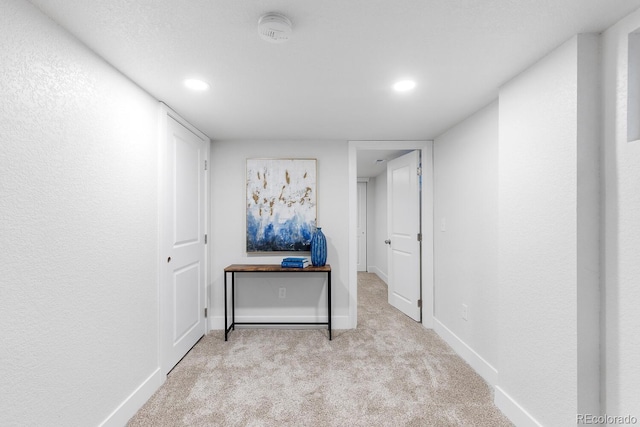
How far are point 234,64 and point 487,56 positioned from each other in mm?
1387

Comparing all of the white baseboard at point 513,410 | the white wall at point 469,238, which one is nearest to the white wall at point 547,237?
the white baseboard at point 513,410

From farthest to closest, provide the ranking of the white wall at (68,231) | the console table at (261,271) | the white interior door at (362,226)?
the white interior door at (362,226), the console table at (261,271), the white wall at (68,231)

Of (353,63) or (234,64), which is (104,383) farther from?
(353,63)

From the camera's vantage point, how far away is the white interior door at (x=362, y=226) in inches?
253

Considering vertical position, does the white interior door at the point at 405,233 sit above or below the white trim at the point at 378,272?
above

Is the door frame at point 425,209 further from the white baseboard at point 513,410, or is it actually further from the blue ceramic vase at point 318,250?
the white baseboard at point 513,410

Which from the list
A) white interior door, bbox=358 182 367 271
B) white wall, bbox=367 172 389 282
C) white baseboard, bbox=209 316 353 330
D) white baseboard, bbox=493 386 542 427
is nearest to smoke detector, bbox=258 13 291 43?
white baseboard, bbox=493 386 542 427

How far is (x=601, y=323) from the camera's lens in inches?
54.2

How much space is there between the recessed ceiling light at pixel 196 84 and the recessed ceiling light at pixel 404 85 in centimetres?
125

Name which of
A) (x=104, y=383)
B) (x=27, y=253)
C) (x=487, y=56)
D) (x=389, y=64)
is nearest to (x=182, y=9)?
(x=389, y=64)

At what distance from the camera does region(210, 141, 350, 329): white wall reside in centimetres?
332

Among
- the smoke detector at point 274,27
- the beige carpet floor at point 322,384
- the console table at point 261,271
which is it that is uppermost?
the smoke detector at point 274,27

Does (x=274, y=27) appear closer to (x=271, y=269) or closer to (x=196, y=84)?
(x=196, y=84)

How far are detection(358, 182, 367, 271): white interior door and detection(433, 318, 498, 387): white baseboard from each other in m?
3.31
